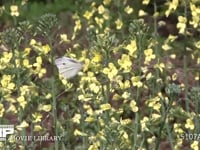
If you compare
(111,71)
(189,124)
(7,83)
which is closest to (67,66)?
(111,71)

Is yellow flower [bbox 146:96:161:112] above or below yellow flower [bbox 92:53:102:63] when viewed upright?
below

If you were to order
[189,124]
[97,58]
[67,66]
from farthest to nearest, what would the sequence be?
1. [189,124]
2. [67,66]
3. [97,58]

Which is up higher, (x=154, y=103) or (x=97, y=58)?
(x=97, y=58)

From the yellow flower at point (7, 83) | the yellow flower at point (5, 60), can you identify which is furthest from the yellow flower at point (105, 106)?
the yellow flower at point (5, 60)

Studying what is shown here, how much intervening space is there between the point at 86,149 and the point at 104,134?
85cm

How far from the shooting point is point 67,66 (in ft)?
17.2

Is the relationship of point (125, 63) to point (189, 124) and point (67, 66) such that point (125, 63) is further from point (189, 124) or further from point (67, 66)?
point (189, 124)

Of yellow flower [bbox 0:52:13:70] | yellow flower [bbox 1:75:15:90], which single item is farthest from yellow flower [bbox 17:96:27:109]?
yellow flower [bbox 0:52:13:70]

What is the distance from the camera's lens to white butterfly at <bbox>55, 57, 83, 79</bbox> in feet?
17.1

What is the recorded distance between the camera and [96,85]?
17.0 ft

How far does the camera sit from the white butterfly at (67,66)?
5211 millimetres

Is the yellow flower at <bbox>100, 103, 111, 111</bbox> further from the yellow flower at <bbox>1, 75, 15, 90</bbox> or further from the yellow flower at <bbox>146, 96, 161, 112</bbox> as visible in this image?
the yellow flower at <bbox>1, 75, 15, 90</bbox>

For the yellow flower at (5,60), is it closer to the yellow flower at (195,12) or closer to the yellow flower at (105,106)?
the yellow flower at (105,106)

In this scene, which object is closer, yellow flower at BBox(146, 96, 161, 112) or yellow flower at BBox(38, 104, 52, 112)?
yellow flower at BBox(146, 96, 161, 112)
